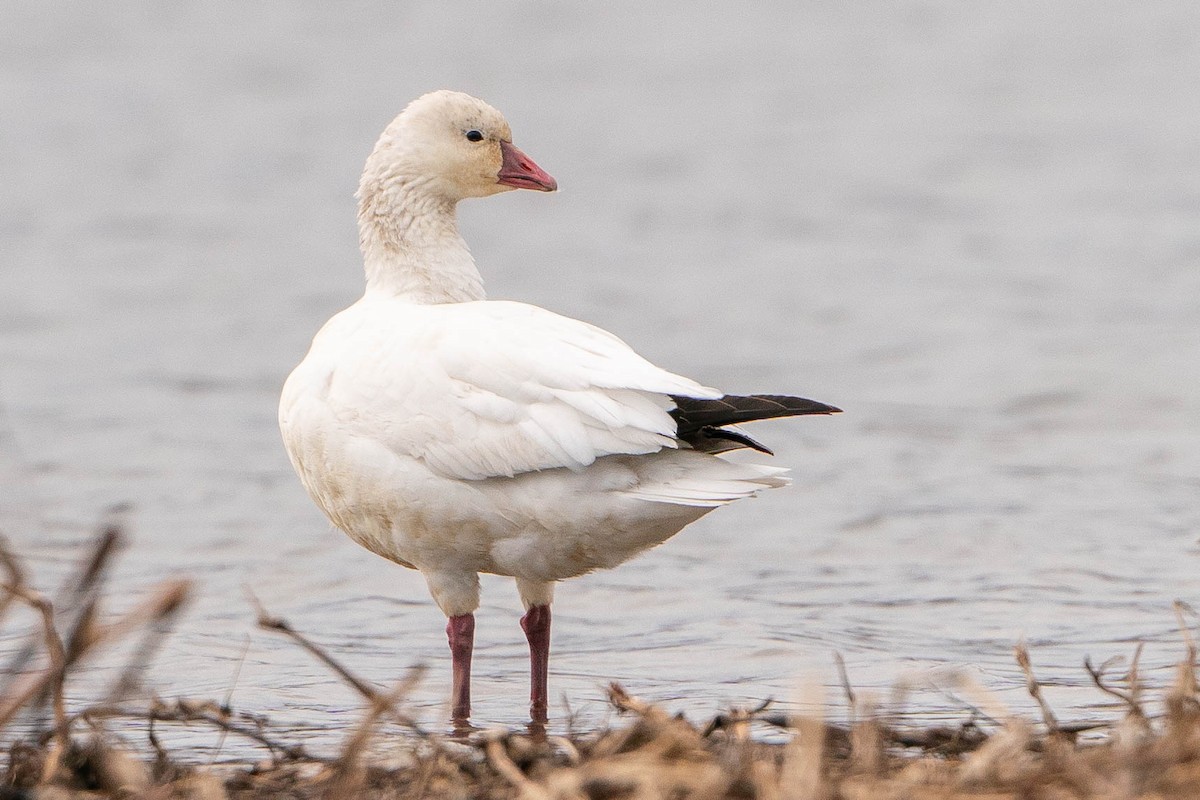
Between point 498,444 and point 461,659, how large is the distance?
1.10 metres

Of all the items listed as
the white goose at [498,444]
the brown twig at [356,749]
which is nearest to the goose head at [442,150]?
the white goose at [498,444]

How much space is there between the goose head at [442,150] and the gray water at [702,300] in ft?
5.83

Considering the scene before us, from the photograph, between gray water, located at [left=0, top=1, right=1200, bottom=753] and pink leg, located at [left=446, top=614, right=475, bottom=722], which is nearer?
pink leg, located at [left=446, top=614, right=475, bottom=722]

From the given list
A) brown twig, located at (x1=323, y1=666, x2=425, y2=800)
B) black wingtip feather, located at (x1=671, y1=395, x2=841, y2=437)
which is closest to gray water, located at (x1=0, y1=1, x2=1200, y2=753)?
brown twig, located at (x1=323, y1=666, x2=425, y2=800)

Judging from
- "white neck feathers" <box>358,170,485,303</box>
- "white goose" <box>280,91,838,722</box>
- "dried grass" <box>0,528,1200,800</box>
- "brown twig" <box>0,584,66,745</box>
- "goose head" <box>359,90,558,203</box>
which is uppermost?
"goose head" <box>359,90,558,203</box>

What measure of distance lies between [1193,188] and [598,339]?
13.4 metres

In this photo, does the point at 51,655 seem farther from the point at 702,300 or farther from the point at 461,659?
the point at 702,300

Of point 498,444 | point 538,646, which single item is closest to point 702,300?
point 538,646

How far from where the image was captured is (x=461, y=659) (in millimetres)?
6188

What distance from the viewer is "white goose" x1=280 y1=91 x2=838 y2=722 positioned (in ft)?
17.6

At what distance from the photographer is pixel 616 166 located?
19.0 m

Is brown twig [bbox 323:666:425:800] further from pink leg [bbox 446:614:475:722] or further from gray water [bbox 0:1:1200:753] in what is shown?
pink leg [bbox 446:614:475:722]

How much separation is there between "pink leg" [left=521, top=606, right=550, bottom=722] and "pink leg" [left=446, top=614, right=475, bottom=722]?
241 mm

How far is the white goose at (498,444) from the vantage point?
535 centimetres
